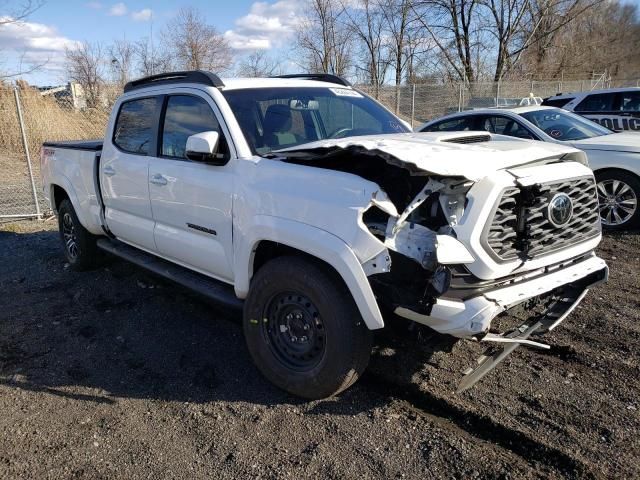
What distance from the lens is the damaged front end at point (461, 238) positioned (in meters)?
2.67

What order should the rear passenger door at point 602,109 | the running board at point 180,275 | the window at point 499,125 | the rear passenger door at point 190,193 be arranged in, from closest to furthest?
the rear passenger door at point 190,193 → the running board at point 180,275 → the window at point 499,125 → the rear passenger door at point 602,109

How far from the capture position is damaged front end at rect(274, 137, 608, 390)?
8.76 feet

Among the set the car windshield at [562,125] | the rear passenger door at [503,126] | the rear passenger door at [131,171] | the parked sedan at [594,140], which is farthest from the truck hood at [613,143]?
the rear passenger door at [131,171]

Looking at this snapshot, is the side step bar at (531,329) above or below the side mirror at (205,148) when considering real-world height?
below

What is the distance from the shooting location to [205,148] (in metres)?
3.46

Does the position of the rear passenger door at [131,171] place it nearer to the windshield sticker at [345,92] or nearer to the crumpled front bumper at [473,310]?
the windshield sticker at [345,92]

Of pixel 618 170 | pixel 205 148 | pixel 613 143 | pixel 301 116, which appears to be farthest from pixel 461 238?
pixel 613 143

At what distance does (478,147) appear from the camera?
3213 mm

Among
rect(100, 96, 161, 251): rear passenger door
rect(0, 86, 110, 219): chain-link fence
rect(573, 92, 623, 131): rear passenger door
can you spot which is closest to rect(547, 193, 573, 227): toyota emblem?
rect(100, 96, 161, 251): rear passenger door

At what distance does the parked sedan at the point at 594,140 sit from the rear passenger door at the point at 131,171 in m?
5.08

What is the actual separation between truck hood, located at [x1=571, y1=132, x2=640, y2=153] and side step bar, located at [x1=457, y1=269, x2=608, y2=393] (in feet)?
14.5

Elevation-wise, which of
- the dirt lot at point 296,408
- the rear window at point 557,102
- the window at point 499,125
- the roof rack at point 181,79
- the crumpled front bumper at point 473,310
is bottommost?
the dirt lot at point 296,408

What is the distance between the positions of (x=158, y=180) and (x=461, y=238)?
8.67 feet

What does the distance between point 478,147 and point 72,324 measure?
380 cm
